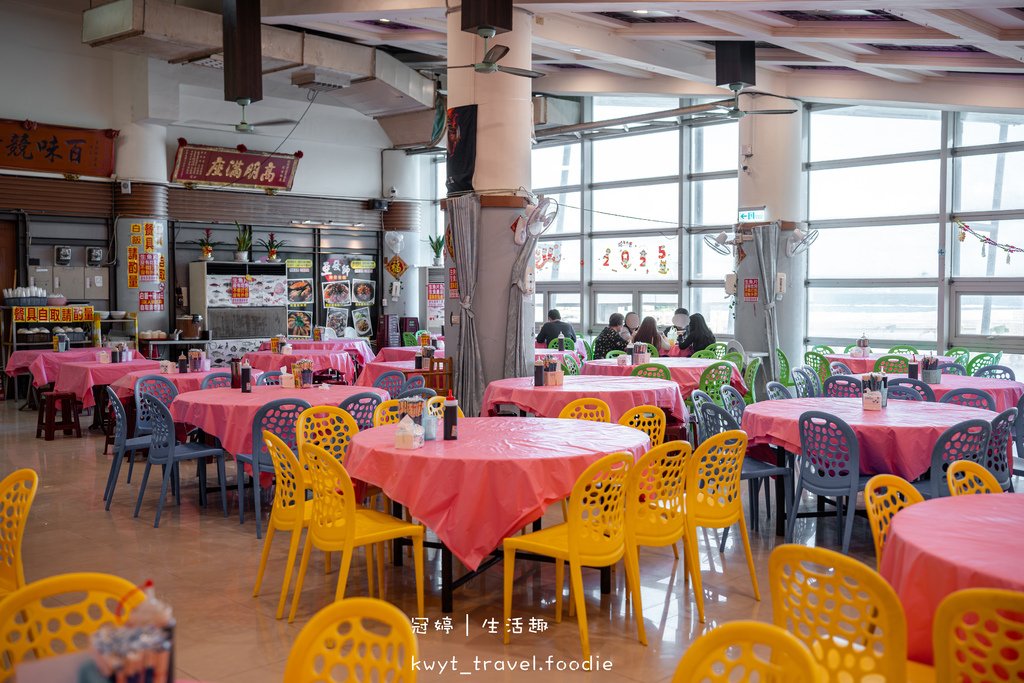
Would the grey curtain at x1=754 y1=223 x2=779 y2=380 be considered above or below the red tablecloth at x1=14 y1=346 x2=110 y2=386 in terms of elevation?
above

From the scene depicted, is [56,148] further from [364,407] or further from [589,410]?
[589,410]

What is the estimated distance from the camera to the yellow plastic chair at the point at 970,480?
3770 millimetres

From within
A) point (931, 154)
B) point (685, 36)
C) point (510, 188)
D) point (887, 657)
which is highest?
point (685, 36)

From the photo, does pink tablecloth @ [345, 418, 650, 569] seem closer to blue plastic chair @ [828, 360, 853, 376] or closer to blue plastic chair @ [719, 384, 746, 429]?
blue plastic chair @ [719, 384, 746, 429]

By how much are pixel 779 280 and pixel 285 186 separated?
9431 mm

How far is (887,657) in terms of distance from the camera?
2.20m

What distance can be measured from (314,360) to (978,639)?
35.3 ft

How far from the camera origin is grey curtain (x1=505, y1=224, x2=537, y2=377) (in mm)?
9227

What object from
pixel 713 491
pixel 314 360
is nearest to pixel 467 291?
pixel 314 360

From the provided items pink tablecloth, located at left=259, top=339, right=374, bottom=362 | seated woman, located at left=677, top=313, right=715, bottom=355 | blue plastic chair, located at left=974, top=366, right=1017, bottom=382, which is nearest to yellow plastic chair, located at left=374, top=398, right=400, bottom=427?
seated woman, located at left=677, top=313, right=715, bottom=355

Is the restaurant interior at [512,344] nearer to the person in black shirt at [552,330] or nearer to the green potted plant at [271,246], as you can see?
the green potted plant at [271,246]

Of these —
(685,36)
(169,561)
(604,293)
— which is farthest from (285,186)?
(169,561)

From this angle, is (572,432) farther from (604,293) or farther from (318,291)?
(318,291)

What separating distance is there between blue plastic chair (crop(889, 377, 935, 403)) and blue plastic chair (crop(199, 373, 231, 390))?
224 inches
